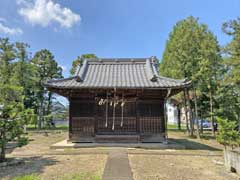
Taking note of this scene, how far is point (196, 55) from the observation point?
14180mm

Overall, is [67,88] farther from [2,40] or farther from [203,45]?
[2,40]

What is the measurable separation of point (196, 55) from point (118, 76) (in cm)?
647

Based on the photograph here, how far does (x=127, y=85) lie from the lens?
9.48 metres

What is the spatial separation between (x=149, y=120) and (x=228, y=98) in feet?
28.6

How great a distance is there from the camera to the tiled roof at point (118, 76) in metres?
9.37

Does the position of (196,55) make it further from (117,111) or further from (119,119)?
(119,119)

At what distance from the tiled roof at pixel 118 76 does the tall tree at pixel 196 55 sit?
9.52 feet

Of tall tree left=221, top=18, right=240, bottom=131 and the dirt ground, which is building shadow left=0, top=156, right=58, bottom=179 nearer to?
the dirt ground

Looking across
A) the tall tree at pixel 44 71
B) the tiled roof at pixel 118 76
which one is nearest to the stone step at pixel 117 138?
the tiled roof at pixel 118 76

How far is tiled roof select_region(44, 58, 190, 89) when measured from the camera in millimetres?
9367

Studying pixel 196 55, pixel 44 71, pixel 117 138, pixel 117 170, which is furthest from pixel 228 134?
pixel 44 71

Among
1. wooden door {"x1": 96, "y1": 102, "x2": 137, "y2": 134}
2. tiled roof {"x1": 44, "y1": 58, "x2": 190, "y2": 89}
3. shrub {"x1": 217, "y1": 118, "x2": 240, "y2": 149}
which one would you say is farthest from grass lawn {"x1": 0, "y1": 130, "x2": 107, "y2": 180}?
shrub {"x1": 217, "y1": 118, "x2": 240, "y2": 149}

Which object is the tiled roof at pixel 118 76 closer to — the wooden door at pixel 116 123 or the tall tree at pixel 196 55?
the wooden door at pixel 116 123

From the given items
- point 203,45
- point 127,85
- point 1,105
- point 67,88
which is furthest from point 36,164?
point 203,45
